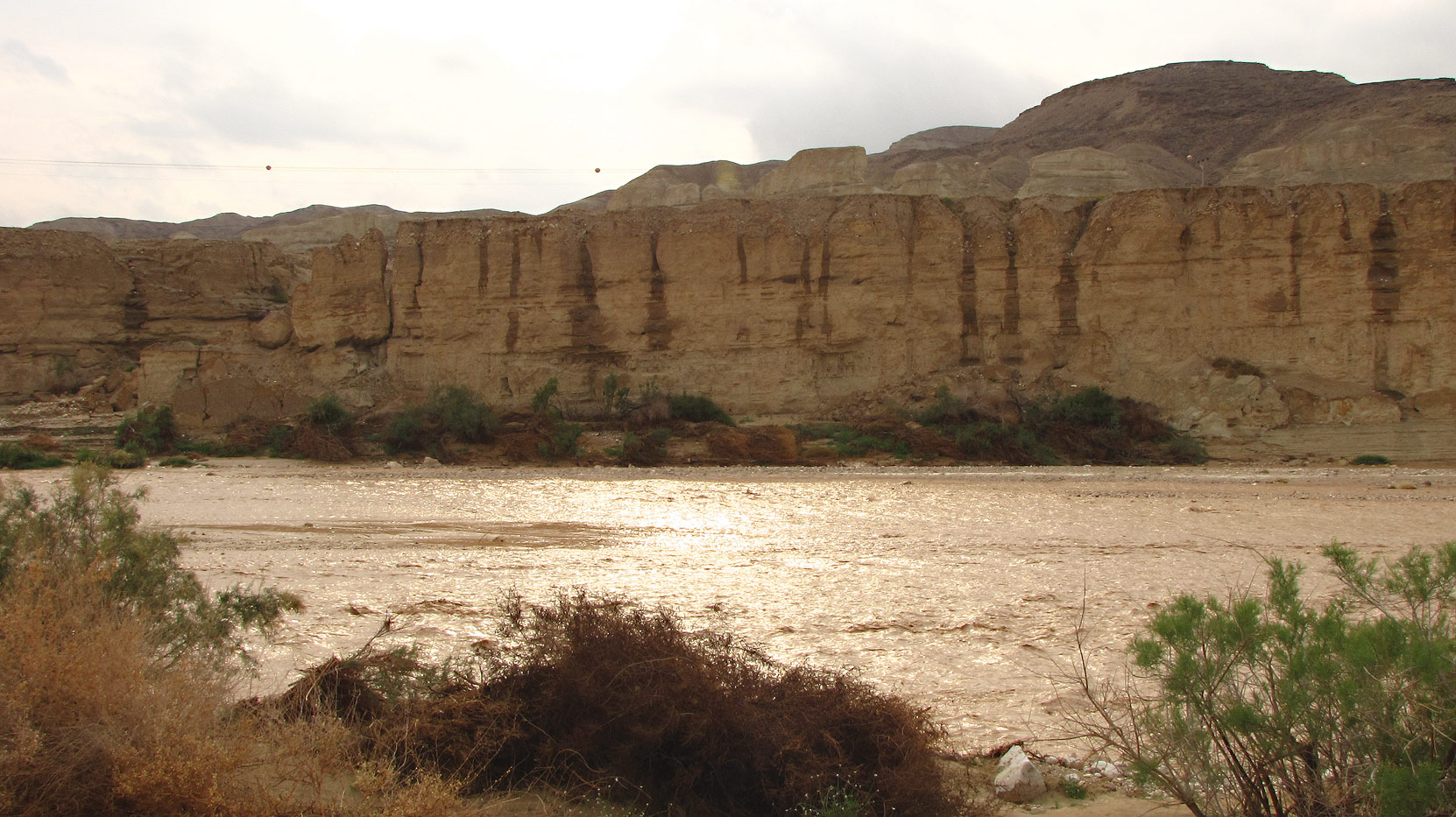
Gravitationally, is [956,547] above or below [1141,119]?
below

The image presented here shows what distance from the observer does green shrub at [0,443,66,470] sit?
17.9 metres

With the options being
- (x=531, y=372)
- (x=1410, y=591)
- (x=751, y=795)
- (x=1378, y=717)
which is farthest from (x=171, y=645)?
(x=531, y=372)

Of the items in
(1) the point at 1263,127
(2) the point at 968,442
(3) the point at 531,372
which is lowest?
(2) the point at 968,442

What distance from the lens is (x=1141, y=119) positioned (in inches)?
2061

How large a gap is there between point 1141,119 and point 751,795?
57831 mm

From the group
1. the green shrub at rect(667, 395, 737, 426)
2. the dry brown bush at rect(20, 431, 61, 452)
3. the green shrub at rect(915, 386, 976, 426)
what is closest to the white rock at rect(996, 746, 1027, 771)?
the green shrub at rect(915, 386, 976, 426)

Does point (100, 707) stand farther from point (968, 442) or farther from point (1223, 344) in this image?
point (1223, 344)

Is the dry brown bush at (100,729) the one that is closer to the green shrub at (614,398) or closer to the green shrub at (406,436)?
the green shrub at (406,436)

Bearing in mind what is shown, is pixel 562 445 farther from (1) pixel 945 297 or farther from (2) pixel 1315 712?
(2) pixel 1315 712

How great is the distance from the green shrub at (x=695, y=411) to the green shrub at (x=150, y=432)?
11564 mm

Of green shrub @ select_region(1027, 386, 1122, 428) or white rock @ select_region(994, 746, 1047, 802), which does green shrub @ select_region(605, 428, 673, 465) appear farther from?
white rock @ select_region(994, 746, 1047, 802)

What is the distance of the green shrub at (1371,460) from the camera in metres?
18.2

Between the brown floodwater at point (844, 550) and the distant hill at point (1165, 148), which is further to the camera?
the distant hill at point (1165, 148)

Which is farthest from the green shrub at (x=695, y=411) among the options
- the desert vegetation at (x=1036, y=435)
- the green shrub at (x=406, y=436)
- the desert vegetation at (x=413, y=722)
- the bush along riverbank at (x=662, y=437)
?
the desert vegetation at (x=413, y=722)
